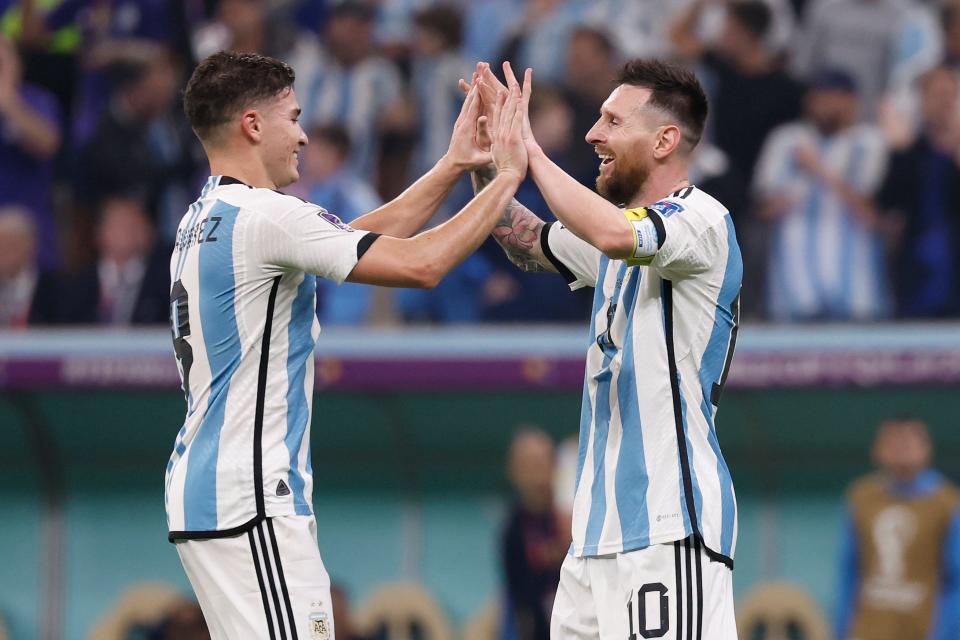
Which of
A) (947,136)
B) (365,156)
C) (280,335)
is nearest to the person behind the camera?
(280,335)

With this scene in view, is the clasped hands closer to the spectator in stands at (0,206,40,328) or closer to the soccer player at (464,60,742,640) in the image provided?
the soccer player at (464,60,742,640)

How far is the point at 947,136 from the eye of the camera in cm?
923

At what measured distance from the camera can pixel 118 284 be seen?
9.36 metres

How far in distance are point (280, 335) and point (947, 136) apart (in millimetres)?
6042

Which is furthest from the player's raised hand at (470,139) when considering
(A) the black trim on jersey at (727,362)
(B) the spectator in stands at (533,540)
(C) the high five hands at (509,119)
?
(B) the spectator in stands at (533,540)

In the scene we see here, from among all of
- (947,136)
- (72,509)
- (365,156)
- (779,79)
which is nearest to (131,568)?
(72,509)

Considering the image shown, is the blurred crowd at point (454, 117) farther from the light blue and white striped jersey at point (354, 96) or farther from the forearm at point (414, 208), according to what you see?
the forearm at point (414, 208)

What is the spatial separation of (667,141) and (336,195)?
191 inches

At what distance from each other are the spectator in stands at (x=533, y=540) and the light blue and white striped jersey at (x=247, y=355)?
4.23 m

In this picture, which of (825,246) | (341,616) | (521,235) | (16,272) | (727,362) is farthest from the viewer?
(16,272)

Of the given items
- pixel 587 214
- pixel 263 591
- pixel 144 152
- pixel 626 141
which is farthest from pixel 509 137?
pixel 144 152

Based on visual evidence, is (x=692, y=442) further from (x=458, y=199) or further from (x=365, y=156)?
(x=365, y=156)

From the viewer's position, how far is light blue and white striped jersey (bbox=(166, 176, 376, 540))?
13.8ft

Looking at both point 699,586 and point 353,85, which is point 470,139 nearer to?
point 699,586
